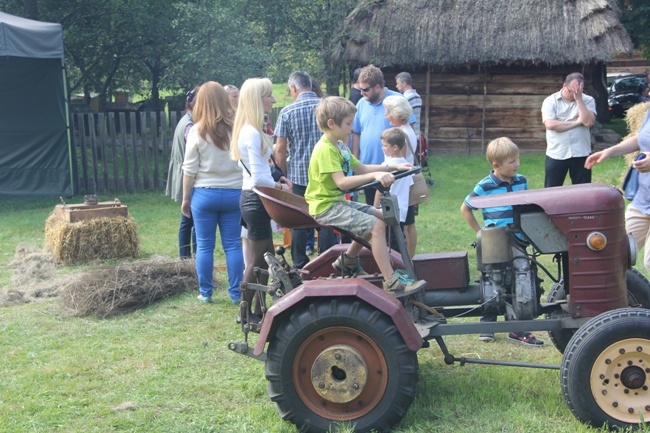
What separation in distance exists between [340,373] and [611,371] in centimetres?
138

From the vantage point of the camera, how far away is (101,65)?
63.8 ft

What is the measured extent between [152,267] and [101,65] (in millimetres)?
12919

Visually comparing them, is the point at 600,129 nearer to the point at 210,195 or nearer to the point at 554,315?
the point at 210,195

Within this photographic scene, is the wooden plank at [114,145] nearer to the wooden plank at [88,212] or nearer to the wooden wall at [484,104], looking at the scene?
the wooden plank at [88,212]

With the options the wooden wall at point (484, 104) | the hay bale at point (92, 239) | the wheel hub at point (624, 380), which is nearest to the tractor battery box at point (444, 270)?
the wheel hub at point (624, 380)

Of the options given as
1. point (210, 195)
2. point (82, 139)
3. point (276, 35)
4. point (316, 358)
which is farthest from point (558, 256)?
point (276, 35)

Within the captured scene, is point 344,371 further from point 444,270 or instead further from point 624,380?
point 624,380

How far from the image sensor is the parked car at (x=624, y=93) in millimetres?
26984

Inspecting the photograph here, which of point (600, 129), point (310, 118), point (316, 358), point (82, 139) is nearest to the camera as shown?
point (316, 358)

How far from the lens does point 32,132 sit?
47.3 ft

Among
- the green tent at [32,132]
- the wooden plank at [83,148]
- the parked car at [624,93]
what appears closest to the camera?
the green tent at [32,132]

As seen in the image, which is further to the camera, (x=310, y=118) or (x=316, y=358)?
(x=310, y=118)

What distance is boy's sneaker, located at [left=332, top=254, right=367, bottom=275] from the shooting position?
512cm

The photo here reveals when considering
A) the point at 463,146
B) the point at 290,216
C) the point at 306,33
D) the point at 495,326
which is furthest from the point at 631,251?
the point at 463,146
